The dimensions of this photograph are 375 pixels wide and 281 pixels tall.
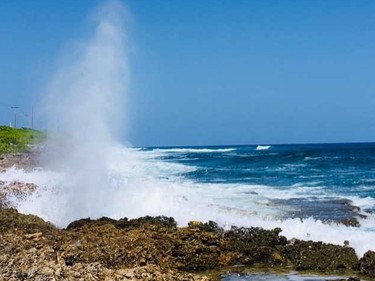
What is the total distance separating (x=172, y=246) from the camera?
11.6 m

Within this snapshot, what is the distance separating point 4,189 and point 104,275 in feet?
45.0

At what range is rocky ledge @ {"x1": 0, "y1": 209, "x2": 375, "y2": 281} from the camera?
33.8 ft

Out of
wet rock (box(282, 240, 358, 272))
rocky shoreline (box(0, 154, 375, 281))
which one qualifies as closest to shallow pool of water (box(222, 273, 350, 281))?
rocky shoreline (box(0, 154, 375, 281))

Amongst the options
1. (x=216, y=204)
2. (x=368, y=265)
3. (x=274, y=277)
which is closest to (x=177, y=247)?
(x=274, y=277)

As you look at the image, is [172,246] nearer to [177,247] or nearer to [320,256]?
[177,247]

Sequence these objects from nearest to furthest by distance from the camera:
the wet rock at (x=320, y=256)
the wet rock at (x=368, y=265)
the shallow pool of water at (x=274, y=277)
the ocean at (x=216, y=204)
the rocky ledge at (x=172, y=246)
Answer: the rocky ledge at (x=172, y=246) → the shallow pool of water at (x=274, y=277) → the wet rock at (x=368, y=265) → the wet rock at (x=320, y=256) → the ocean at (x=216, y=204)

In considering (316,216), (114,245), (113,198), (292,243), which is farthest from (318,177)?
(114,245)

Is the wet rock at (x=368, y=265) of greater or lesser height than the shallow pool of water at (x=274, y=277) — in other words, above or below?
above

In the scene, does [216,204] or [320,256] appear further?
[216,204]

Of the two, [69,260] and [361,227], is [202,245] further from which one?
[361,227]

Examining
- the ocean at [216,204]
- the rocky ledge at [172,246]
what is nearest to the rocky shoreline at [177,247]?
→ the rocky ledge at [172,246]

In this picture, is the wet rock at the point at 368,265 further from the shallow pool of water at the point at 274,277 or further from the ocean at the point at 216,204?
the ocean at the point at 216,204

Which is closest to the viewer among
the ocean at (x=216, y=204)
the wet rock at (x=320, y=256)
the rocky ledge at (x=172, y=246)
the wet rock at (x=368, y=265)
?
the rocky ledge at (x=172, y=246)

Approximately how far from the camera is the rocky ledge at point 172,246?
10289 mm
